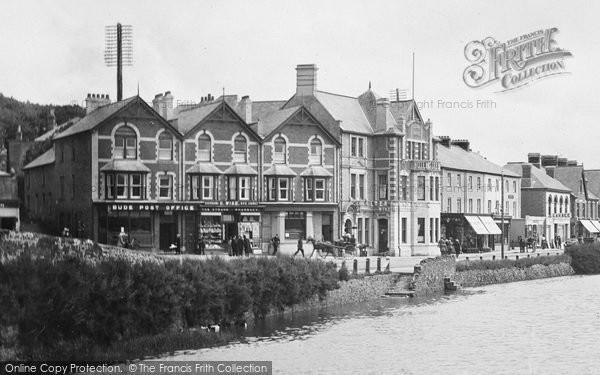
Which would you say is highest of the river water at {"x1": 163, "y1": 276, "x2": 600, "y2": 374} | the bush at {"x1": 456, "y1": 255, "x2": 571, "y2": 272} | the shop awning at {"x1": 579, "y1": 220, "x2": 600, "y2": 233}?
the shop awning at {"x1": 579, "y1": 220, "x2": 600, "y2": 233}

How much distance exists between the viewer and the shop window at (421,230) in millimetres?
77500

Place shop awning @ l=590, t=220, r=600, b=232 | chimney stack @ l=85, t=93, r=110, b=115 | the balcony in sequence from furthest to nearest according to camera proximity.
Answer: shop awning @ l=590, t=220, r=600, b=232 < the balcony < chimney stack @ l=85, t=93, r=110, b=115

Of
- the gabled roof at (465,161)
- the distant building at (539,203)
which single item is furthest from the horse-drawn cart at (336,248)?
the distant building at (539,203)

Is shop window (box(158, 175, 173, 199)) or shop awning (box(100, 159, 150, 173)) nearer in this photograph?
shop awning (box(100, 159, 150, 173))

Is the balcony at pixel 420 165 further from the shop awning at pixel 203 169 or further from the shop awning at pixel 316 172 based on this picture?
the shop awning at pixel 203 169

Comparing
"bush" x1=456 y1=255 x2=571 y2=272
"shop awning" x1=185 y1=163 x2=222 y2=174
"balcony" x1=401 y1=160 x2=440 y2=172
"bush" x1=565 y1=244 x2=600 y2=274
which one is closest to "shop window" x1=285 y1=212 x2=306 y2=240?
"shop awning" x1=185 y1=163 x2=222 y2=174

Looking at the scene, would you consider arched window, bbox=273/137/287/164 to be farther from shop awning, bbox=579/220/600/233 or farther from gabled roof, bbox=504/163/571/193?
shop awning, bbox=579/220/600/233

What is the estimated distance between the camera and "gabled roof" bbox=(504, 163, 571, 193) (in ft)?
342

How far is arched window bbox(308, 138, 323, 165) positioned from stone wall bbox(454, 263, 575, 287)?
16.0 m

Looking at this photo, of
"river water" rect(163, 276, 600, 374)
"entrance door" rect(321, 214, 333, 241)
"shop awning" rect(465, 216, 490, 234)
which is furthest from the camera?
"shop awning" rect(465, 216, 490, 234)

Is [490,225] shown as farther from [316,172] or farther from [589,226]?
[589,226]

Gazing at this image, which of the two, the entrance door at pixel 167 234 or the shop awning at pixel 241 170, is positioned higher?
the shop awning at pixel 241 170

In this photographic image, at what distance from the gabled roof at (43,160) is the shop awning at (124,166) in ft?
34.9

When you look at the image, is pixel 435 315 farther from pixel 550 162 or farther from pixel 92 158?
pixel 550 162
